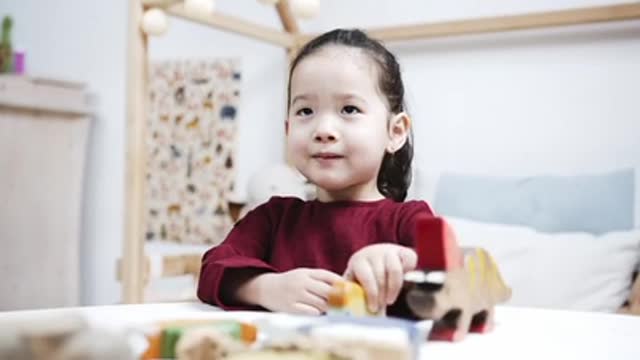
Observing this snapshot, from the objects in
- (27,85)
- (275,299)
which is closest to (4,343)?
(275,299)

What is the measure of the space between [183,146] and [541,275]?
1308 millimetres

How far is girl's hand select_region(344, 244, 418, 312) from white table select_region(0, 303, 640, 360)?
0.17 ft

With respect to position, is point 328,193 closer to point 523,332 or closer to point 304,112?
point 304,112

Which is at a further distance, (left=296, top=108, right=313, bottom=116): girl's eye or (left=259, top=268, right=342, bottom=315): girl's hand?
(left=296, top=108, right=313, bottom=116): girl's eye

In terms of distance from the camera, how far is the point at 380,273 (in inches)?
18.2

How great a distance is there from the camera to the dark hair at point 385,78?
28.6 inches

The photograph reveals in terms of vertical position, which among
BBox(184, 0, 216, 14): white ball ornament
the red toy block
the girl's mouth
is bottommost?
the red toy block

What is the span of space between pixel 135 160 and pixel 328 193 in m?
0.98

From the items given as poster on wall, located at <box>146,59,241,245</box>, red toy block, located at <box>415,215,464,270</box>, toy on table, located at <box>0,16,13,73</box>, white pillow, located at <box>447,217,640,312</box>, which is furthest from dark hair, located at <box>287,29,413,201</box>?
toy on table, located at <box>0,16,13,73</box>

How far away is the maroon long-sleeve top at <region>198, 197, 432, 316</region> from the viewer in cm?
61

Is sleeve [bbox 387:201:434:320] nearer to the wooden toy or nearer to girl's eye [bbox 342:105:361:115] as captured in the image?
girl's eye [bbox 342:105:361:115]

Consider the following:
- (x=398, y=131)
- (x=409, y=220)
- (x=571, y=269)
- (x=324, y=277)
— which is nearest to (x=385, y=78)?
(x=398, y=131)

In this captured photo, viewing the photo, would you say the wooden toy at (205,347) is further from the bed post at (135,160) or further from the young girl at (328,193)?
the bed post at (135,160)

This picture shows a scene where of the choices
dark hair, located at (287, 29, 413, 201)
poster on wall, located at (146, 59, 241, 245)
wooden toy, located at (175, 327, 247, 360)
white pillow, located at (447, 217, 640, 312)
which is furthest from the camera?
poster on wall, located at (146, 59, 241, 245)
